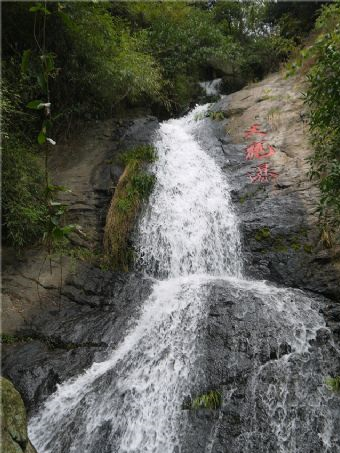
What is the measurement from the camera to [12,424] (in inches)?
108

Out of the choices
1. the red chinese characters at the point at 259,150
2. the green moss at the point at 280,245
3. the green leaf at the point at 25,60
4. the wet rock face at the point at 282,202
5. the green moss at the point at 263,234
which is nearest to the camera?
the green leaf at the point at 25,60

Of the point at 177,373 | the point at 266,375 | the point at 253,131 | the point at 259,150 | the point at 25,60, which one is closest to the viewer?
the point at 25,60

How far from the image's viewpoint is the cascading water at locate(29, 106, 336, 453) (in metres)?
3.82

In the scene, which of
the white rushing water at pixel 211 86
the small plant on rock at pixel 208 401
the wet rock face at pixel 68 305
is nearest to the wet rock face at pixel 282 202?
the wet rock face at pixel 68 305

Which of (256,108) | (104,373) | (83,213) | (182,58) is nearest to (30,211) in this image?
(83,213)

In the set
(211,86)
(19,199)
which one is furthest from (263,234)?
(211,86)

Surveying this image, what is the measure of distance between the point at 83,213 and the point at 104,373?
134 inches

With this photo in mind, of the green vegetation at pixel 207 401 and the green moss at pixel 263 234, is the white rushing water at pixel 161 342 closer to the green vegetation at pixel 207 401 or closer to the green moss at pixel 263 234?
the green vegetation at pixel 207 401

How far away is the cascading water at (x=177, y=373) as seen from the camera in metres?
3.82

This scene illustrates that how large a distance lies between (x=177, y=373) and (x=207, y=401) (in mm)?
524

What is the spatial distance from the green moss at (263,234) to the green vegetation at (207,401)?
305cm

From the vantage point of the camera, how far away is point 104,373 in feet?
15.0

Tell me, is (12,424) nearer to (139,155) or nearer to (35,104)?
(35,104)

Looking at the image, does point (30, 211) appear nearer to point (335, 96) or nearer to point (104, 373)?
point (104, 373)
